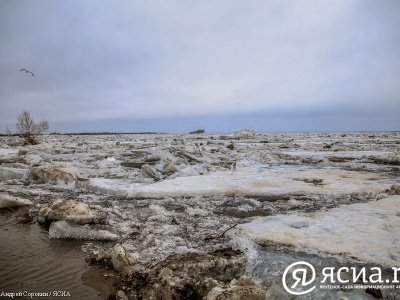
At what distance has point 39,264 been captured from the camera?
95.0 inches

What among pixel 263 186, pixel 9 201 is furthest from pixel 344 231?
pixel 9 201

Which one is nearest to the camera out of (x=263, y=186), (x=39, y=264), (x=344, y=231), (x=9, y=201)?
(x=39, y=264)

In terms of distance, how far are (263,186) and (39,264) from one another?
13.2 feet

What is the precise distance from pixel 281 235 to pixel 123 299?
1.78 metres

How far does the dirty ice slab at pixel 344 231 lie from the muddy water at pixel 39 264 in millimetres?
1809

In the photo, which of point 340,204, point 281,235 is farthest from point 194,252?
point 340,204

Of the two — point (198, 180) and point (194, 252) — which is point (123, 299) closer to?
point (194, 252)

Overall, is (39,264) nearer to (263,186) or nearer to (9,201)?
(9,201)

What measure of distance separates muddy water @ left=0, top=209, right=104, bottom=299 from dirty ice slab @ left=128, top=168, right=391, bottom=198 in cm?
198

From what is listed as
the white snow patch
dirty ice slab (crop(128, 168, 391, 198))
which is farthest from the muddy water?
dirty ice slab (crop(128, 168, 391, 198))

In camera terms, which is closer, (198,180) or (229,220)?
(229,220)

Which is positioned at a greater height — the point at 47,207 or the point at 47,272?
the point at 47,207

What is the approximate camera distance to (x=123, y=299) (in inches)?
76.0

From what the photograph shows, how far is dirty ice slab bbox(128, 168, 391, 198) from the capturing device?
4.79m
